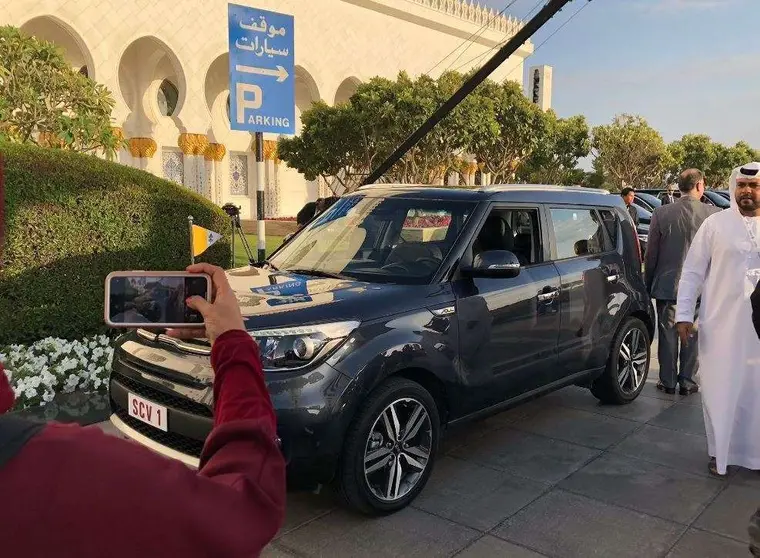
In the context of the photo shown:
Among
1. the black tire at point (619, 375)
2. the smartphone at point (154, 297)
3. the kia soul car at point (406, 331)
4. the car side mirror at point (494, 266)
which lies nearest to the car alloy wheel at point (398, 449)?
the kia soul car at point (406, 331)

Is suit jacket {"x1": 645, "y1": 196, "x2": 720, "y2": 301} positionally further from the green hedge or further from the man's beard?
the green hedge

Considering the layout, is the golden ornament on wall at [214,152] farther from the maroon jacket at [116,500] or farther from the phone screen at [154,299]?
the maroon jacket at [116,500]

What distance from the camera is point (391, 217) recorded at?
15.0ft

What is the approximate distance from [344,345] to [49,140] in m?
9.81

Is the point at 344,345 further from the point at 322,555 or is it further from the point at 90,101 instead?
the point at 90,101

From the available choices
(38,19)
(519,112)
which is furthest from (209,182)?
(519,112)

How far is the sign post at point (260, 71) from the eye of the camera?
26.9 feet

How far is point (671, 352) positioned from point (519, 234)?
2.31 meters

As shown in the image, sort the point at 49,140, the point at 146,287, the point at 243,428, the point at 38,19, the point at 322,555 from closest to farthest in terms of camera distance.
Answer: the point at 243,428, the point at 146,287, the point at 322,555, the point at 49,140, the point at 38,19

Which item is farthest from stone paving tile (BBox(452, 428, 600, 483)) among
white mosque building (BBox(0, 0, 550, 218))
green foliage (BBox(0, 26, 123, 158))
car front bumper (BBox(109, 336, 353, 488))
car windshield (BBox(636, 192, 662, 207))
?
white mosque building (BBox(0, 0, 550, 218))

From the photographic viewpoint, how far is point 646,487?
4.11 meters

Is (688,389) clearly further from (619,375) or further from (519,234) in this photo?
(519,234)

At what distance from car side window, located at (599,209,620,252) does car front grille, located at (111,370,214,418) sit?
12.3ft

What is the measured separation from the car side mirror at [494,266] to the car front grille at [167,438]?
1911 mm
